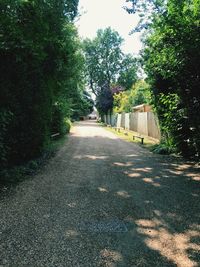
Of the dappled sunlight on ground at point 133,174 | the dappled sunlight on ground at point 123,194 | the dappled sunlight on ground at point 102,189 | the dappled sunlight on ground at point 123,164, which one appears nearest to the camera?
the dappled sunlight on ground at point 123,194

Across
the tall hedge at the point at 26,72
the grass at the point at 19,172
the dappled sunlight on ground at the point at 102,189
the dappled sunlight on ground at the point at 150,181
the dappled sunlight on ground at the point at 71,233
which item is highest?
the tall hedge at the point at 26,72

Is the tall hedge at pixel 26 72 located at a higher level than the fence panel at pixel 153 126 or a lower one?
higher

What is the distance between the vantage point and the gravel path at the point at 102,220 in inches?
171

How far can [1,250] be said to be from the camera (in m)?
4.49

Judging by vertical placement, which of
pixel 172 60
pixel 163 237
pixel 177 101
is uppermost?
pixel 172 60

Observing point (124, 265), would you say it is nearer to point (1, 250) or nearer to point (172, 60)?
point (1, 250)

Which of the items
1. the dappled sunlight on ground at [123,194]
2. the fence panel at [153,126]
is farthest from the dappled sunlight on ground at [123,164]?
the fence panel at [153,126]

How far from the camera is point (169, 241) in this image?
192 inches

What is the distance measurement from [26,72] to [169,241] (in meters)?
7.51

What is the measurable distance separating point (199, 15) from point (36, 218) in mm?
7503

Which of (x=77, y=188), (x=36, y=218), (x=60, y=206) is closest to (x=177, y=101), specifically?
(x=77, y=188)

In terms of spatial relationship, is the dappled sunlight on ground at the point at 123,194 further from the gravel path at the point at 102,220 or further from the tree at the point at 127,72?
the tree at the point at 127,72

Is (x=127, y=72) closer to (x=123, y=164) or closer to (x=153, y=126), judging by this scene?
(x=153, y=126)

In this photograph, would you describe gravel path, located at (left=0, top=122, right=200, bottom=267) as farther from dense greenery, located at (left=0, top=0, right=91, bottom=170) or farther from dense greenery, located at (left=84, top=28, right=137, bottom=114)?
dense greenery, located at (left=84, top=28, right=137, bottom=114)
